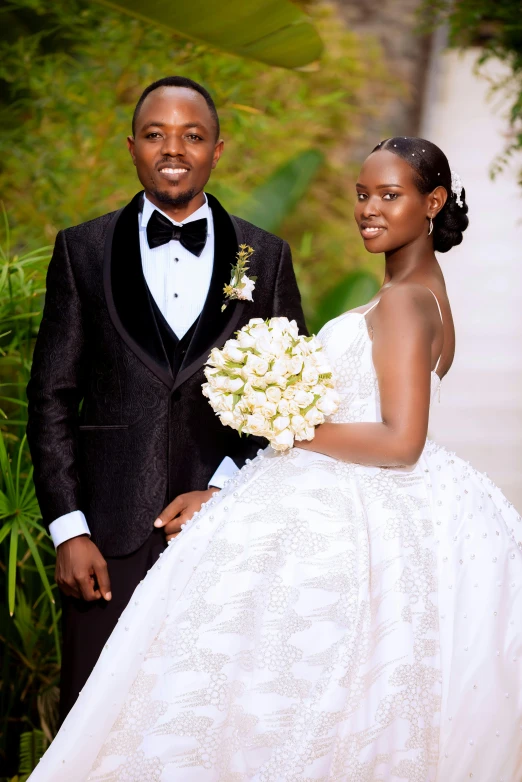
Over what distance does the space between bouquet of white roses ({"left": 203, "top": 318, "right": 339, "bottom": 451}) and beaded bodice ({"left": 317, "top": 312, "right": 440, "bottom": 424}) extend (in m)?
0.12

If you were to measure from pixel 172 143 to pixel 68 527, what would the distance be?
1.05 meters

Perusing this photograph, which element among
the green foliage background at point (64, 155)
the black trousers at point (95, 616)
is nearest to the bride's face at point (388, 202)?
the black trousers at point (95, 616)

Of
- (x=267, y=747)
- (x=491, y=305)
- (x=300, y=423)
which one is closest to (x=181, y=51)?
(x=491, y=305)

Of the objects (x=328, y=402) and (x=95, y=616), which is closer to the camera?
(x=328, y=402)

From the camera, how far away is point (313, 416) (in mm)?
2332

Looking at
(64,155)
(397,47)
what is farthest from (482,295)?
(64,155)

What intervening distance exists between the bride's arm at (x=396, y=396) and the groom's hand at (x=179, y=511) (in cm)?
33

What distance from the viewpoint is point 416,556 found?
7.66 feet

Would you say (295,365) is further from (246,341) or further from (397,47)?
(397,47)

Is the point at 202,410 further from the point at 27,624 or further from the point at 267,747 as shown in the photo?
the point at 27,624

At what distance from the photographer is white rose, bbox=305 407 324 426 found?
91.7 inches

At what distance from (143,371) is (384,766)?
3.74 feet

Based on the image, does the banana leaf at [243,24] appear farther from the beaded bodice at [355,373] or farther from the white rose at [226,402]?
the white rose at [226,402]

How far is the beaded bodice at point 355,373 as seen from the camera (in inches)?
97.1
